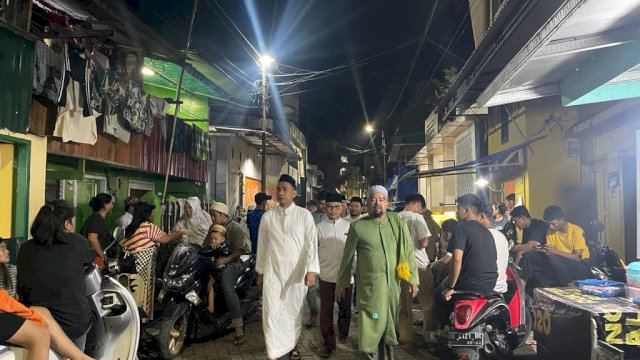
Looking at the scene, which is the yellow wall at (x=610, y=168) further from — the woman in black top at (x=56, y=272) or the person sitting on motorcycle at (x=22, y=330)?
the person sitting on motorcycle at (x=22, y=330)

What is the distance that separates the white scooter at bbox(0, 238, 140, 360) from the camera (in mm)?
4379

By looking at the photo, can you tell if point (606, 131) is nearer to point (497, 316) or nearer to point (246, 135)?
point (497, 316)

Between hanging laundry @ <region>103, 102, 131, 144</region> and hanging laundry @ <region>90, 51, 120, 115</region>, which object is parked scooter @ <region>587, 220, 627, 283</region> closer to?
hanging laundry @ <region>90, 51, 120, 115</region>

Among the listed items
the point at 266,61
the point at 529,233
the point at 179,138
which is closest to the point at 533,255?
the point at 529,233

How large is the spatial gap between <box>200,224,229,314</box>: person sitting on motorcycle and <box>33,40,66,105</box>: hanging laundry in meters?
3.11

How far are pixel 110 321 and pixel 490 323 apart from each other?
400cm

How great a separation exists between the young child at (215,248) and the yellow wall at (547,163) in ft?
27.8

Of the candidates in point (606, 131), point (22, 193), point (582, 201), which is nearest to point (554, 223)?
point (606, 131)

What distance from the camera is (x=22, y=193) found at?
6770 millimetres

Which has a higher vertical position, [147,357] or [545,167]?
[545,167]

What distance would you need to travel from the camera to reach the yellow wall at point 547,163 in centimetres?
1139

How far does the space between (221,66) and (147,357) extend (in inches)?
417

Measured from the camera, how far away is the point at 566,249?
6707 millimetres

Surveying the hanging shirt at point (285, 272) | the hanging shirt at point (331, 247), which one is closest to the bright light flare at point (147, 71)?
the hanging shirt at point (331, 247)
